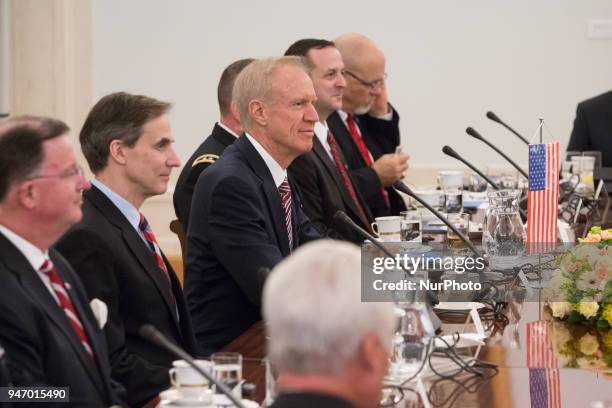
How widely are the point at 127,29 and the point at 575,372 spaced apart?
596cm

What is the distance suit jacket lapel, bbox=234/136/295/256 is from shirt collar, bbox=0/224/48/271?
1.19 metres

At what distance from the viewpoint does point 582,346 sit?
104 inches

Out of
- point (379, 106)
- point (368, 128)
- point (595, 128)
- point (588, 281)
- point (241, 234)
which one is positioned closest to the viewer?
point (588, 281)

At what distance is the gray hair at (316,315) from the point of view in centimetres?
133

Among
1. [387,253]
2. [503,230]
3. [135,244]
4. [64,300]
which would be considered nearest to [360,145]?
[503,230]

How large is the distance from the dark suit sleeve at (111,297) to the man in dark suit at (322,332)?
4.23 ft

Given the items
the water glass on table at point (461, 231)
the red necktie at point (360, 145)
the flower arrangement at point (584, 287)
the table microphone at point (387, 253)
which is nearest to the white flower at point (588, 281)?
the flower arrangement at point (584, 287)

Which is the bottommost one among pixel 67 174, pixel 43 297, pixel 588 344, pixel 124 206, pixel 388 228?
pixel 588 344

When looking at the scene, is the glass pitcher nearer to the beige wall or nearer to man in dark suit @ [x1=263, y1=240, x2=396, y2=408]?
man in dark suit @ [x1=263, y1=240, x2=396, y2=408]

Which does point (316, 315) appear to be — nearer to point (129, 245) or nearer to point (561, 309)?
point (129, 245)

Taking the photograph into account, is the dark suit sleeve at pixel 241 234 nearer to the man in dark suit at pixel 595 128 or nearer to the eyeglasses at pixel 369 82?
the eyeglasses at pixel 369 82

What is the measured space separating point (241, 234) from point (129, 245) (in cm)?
45

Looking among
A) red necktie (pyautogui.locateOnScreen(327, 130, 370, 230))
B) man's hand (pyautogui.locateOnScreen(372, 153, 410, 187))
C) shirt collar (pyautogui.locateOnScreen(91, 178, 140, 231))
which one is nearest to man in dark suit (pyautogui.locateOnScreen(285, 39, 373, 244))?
red necktie (pyautogui.locateOnScreen(327, 130, 370, 230))

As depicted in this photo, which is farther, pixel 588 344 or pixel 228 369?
pixel 588 344
